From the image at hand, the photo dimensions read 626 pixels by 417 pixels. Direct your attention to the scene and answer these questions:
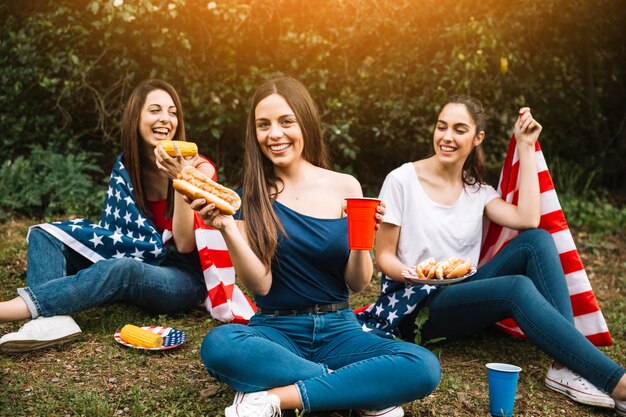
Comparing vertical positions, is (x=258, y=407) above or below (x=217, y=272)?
below

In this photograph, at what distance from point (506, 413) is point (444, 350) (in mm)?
823

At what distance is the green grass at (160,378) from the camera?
286cm

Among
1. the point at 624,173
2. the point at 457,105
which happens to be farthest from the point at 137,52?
the point at 624,173

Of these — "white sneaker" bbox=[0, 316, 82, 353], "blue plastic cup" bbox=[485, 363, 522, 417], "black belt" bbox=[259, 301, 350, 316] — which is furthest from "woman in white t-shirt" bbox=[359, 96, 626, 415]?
"white sneaker" bbox=[0, 316, 82, 353]

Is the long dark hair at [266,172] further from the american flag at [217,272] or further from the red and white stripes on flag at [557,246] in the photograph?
the red and white stripes on flag at [557,246]

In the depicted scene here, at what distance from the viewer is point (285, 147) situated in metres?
3.10

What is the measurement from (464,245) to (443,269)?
49cm

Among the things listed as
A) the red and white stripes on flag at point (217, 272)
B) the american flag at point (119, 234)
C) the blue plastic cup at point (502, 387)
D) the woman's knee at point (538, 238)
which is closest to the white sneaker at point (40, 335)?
the american flag at point (119, 234)

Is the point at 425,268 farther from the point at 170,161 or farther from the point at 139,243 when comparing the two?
the point at 139,243

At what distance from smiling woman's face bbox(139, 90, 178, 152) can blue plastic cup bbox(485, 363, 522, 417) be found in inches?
89.7

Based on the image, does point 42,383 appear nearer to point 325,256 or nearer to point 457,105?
point 325,256

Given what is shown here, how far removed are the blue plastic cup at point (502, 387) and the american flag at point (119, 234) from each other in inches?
79.5

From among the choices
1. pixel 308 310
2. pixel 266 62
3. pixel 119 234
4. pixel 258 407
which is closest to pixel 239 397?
pixel 258 407

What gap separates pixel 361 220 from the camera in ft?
8.82
